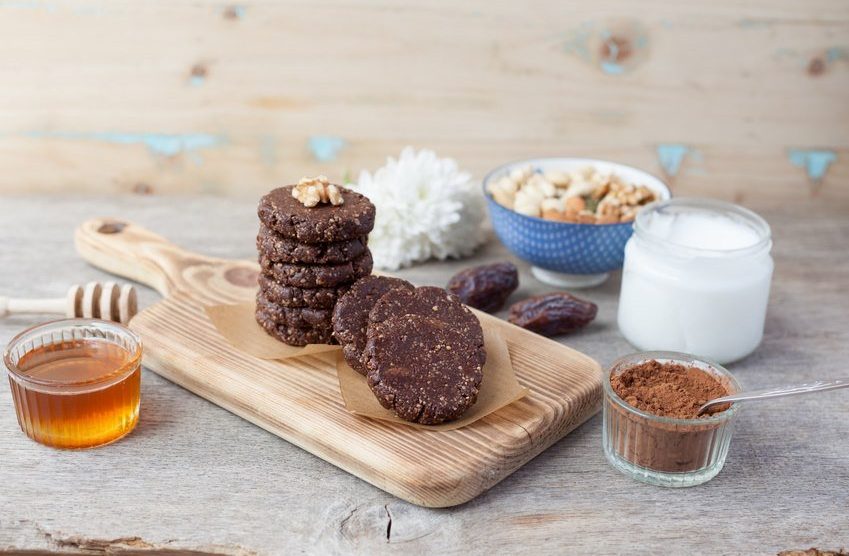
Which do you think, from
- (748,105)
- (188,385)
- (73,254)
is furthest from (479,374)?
(748,105)

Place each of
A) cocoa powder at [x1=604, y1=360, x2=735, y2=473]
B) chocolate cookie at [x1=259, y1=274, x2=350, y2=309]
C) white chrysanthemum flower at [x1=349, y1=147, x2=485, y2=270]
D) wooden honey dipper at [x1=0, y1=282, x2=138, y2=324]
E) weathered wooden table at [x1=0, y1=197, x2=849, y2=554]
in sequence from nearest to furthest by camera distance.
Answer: weathered wooden table at [x1=0, y1=197, x2=849, y2=554], cocoa powder at [x1=604, y1=360, x2=735, y2=473], chocolate cookie at [x1=259, y1=274, x2=350, y2=309], wooden honey dipper at [x1=0, y1=282, x2=138, y2=324], white chrysanthemum flower at [x1=349, y1=147, x2=485, y2=270]

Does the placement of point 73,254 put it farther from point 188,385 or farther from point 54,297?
point 188,385

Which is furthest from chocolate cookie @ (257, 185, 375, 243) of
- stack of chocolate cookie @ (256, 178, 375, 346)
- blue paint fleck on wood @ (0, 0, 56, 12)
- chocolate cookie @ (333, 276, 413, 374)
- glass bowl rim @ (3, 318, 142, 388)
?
blue paint fleck on wood @ (0, 0, 56, 12)

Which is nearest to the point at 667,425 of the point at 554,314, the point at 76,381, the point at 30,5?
the point at 554,314

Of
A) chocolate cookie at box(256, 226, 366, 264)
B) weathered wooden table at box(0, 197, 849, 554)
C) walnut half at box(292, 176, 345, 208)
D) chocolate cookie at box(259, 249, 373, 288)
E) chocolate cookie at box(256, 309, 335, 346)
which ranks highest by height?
walnut half at box(292, 176, 345, 208)

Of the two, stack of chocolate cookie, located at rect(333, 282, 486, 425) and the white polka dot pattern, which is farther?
the white polka dot pattern

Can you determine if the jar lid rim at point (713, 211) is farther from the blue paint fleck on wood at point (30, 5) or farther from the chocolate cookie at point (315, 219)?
the blue paint fleck on wood at point (30, 5)

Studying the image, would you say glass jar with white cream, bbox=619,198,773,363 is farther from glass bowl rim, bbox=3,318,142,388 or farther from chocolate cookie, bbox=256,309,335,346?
glass bowl rim, bbox=3,318,142,388
